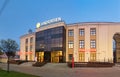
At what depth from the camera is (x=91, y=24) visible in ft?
265

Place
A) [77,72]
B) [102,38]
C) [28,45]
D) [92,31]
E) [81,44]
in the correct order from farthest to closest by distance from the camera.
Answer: [28,45] → [81,44] → [92,31] → [102,38] → [77,72]

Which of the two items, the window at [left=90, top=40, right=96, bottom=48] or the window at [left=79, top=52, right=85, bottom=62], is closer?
the window at [left=79, top=52, right=85, bottom=62]

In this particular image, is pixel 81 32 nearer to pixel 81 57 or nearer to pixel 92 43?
pixel 92 43

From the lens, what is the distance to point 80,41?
269 feet

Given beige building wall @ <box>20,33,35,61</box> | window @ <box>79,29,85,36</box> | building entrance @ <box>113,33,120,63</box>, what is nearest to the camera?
building entrance @ <box>113,33,120,63</box>

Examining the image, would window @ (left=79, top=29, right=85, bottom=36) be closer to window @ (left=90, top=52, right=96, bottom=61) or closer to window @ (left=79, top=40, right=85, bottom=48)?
window @ (left=79, top=40, right=85, bottom=48)

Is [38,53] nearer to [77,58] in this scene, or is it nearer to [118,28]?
[77,58]

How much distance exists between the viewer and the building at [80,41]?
79375 mm

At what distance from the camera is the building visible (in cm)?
7938

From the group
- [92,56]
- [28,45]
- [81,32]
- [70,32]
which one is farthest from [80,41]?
[28,45]

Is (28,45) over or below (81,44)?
over

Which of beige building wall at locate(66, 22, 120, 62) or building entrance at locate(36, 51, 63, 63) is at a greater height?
beige building wall at locate(66, 22, 120, 62)

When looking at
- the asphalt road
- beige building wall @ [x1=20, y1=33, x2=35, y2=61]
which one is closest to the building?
beige building wall @ [x1=20, y1=33, x2=35, y2=61]

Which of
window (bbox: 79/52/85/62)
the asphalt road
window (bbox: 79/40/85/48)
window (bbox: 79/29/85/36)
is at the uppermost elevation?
window (bbox: 79/29/85/36)
